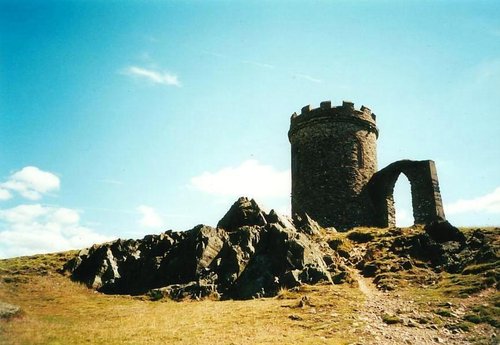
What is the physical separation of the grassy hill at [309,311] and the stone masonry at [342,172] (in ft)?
29.7

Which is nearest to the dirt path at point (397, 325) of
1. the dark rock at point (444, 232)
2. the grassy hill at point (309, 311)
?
the grassy hill at point (309, 311)

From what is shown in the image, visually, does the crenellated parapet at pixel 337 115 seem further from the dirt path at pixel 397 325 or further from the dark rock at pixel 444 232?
the dirt path at pixel 397 325

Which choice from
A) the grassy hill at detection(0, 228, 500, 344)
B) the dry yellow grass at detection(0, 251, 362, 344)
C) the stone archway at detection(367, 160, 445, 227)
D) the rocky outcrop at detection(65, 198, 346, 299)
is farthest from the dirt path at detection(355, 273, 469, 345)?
the stone archway at detection(367, 160, 445, 227)

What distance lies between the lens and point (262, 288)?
17.0m

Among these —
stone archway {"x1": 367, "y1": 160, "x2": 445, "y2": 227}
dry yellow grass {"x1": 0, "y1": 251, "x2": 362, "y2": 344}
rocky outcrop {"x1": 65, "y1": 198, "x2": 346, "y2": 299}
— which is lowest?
dry yellow grass {"x1": 0, "y1": 251, "x2": 362, "y2": 344}

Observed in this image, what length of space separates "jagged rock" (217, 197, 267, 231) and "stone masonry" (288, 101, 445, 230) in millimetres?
6944

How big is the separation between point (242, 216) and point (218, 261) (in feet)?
16.9

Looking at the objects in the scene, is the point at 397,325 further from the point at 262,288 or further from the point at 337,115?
the point at 337,115

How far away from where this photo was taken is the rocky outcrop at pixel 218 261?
58.3ft

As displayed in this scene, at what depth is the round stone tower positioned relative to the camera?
2994cm

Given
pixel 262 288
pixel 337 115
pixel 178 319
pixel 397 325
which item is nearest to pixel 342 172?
pixel 337 115

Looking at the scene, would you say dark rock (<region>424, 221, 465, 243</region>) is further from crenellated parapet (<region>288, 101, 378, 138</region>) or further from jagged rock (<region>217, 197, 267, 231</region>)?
crenellated parapet (<region>288, 101, 378, 138</region>)

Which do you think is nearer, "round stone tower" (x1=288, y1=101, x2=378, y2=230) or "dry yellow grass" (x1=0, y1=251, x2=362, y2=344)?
"dry yellow grass" (x1=0, y1=251, x2=362, y2=344)

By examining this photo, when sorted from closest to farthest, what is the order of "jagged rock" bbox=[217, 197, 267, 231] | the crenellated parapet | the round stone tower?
"jagged rock" bbox=[217, 197, 267, 231], the round stone tower, the crenellated parapet
